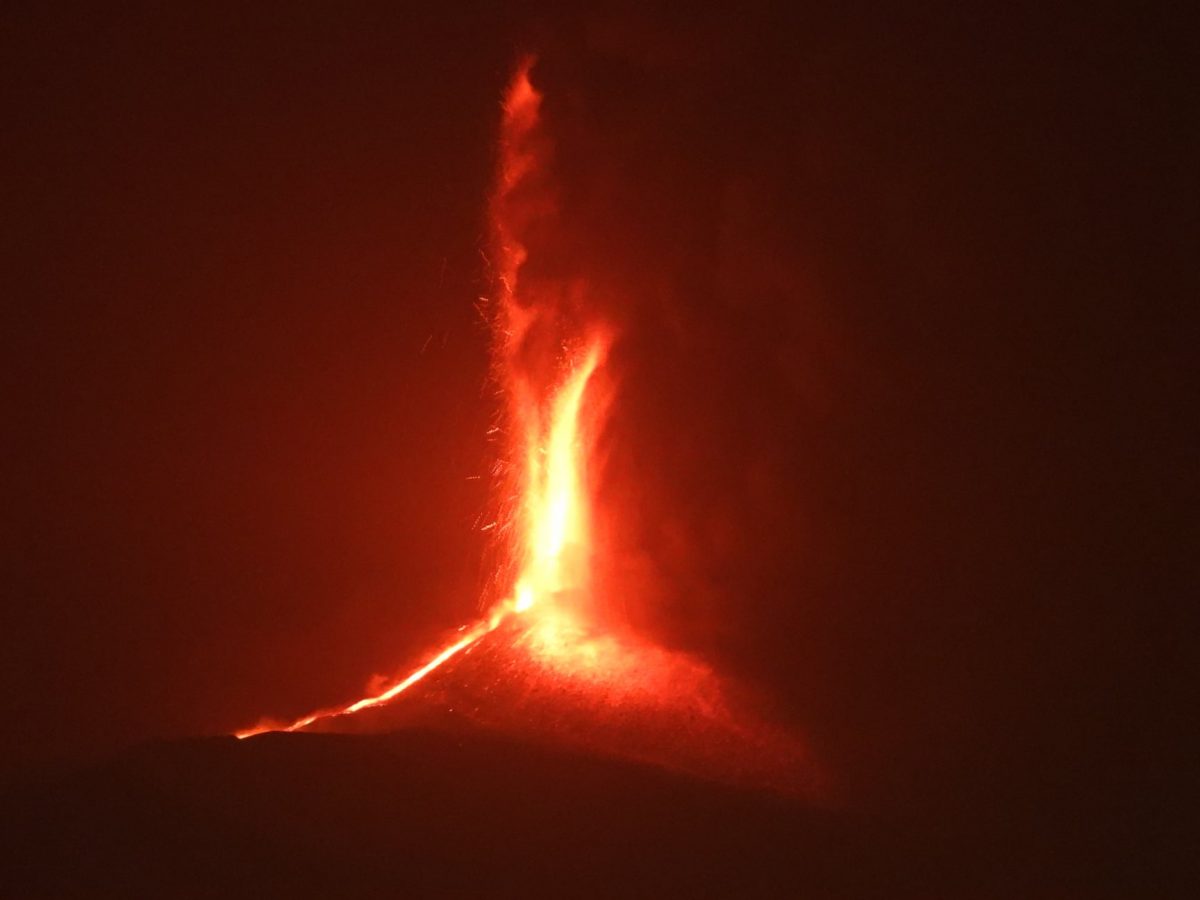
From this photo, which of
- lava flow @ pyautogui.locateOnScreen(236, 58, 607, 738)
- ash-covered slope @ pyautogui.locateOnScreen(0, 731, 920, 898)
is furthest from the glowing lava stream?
ash-covered slope @ pyautogui.locateOnScreen(0, 731, 920, 898)

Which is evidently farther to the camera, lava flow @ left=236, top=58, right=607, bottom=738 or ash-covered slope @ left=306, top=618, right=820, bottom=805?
lava flow @ left=236, top=58, right=607, bottom=738

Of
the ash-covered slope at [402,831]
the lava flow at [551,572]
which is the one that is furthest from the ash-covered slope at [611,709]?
the ash-covered slope at [402,831]

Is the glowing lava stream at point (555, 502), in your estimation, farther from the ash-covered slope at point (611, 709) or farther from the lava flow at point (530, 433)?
the ash-covered slope at point (611, 709)

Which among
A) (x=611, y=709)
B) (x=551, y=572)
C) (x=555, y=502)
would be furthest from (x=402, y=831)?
(x=555, y=502)

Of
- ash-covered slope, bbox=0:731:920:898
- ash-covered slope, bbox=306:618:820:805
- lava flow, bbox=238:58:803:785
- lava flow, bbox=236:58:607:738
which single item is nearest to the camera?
ash-covered slope, bbox=0:731:920:898

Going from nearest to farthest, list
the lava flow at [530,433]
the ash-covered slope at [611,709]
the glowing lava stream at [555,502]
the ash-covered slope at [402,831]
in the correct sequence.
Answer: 1. the ash-covered slope at [402,831]
2. the ash-covered slope at [611,709]
3. the lava flow at [530,433]
4. the glowing lava stream at [555,502]

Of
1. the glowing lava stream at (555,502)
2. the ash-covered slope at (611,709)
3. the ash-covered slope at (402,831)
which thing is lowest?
the ash-covered slope at (402,831)

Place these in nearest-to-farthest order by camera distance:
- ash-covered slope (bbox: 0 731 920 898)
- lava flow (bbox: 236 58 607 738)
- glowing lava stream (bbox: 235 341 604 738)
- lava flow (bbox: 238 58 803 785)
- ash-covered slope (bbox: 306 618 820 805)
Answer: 1. ash-covered slope (bbox: 0 731 920 898)
2. ash-covered slope (bbox: 306 618 820 805)
3. lava flow (bbox: 238 58 803 785)
4. lava flow (bbox: 236 58 607 738)
5. glowing lava stream (bbox: 235 341 604 738)

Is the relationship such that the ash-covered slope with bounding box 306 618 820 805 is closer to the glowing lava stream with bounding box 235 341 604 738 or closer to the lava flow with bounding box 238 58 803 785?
the lava flow with bounding box 238 58 803 785

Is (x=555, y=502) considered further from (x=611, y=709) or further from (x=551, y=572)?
(x=611, y=709)
